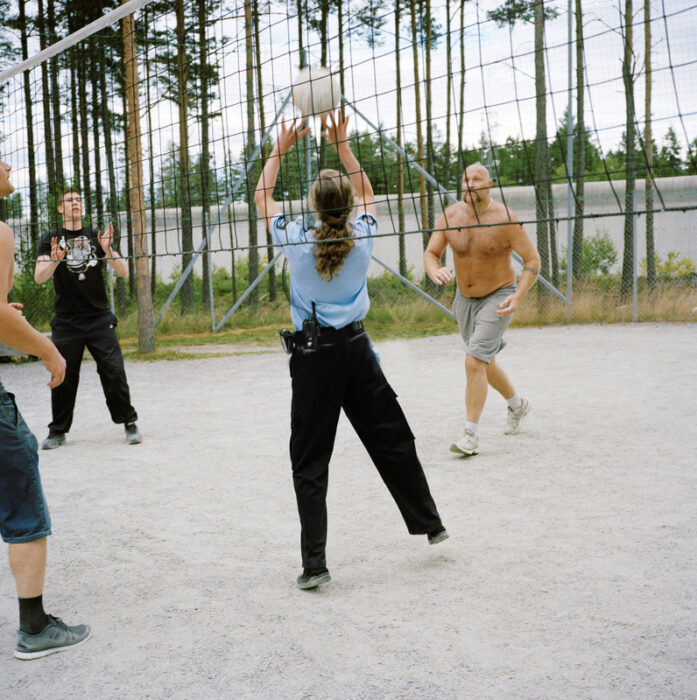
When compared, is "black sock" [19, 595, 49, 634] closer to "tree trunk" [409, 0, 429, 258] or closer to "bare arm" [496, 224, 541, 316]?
"tree trunk" [409, 0, 429, 258]

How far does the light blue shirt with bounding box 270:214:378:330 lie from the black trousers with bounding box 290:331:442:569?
0.36 feet

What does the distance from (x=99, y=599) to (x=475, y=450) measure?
3.06 meters

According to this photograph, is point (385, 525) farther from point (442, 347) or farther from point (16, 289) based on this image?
point (16, 289)

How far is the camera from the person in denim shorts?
296cm

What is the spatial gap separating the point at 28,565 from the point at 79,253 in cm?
396

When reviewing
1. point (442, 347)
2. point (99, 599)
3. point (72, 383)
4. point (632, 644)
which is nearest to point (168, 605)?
point (99, 599)

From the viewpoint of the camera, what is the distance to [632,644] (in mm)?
2910

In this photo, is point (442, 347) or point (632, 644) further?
point (442, 347)

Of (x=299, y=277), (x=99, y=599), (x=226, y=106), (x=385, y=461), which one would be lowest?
(x=99, y=599)

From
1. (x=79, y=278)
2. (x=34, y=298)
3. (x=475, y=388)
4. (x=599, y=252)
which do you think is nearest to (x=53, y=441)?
(x=79, y=278)

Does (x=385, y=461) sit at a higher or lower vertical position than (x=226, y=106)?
lower

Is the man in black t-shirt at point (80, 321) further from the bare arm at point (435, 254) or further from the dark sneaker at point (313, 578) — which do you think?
the dark sneaker at point (313, 578)

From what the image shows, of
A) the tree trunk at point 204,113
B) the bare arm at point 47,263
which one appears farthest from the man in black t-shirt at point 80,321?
the tree trunk at point 204,113

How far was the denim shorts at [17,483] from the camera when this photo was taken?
9.73 ft
